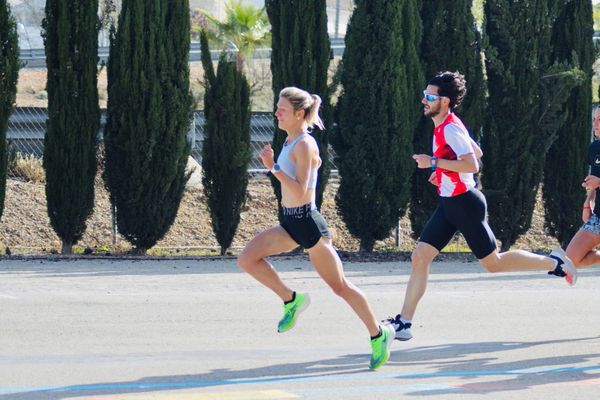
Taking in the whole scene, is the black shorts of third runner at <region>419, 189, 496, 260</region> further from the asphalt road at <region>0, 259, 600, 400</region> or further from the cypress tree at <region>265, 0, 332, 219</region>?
the cypress tree at <region>265, 0, 332, 219</region>

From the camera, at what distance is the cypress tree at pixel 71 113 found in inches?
658

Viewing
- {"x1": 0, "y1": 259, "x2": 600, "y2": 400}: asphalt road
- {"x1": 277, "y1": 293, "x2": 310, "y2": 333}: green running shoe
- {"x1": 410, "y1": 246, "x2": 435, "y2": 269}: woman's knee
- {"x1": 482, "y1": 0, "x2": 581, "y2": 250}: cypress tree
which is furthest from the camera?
{"x1": 482, "y1": 0, "x2": 581, "y2": 250}: cypress tree

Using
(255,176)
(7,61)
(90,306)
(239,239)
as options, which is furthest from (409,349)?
(255,176)

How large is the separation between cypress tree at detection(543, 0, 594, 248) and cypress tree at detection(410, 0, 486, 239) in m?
1.32

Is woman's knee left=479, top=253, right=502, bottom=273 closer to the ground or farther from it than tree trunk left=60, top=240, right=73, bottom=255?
farther from it

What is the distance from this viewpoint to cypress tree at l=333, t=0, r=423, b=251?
17391mm

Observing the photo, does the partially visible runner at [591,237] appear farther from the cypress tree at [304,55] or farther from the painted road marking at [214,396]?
the cypress tree at [304,55]

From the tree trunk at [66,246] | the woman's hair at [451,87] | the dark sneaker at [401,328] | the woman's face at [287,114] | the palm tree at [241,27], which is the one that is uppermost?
the palm tree at [241,27]

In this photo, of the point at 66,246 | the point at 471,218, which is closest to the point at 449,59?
the point at 66,246

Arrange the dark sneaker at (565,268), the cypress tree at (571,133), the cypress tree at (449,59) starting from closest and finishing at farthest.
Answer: the dark sneaker at (565,268), the cypress tree at (449,59), the cypress tree at (571,133)

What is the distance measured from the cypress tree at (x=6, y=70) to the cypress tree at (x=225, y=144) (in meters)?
2.56

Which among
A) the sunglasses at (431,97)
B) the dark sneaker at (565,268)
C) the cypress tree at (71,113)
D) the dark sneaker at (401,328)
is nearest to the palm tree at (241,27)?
the cypress tree at (71,113)

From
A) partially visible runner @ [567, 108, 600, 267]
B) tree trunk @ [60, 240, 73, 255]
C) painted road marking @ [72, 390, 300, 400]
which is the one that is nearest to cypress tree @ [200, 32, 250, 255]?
tree trunk @ [60, 240, 73, 255]

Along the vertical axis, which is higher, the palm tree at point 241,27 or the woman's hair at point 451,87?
the palm tree at point 241,27
